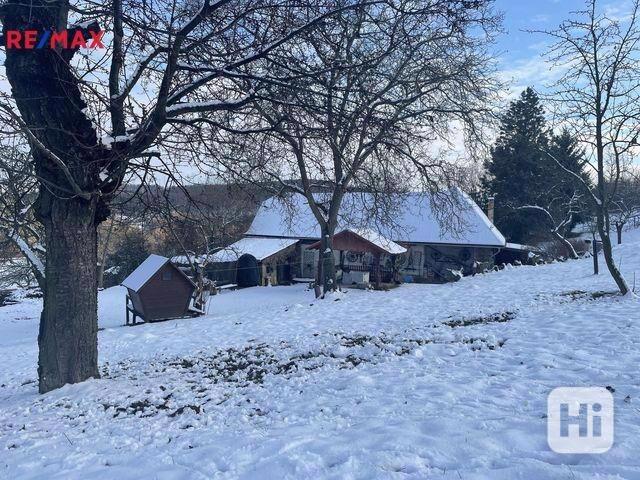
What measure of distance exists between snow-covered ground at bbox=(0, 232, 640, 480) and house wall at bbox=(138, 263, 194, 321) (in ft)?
25.6

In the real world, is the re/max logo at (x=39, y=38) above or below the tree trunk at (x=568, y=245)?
above

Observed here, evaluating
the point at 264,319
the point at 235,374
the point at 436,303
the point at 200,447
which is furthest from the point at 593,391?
the point at 264,319

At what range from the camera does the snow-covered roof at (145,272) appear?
17.8 metres

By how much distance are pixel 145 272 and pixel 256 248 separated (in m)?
14.2

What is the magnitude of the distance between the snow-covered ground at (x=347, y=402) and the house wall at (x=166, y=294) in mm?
7815

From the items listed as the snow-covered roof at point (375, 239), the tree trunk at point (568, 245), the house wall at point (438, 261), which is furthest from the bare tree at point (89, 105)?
the tree trunk at point (568, 245)

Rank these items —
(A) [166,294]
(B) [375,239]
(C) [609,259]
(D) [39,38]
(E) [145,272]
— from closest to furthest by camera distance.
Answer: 1. (D) [39,38]
2. (C) [609,259]
3. (A) [166,294]
4. (E) [145,272]
5. (B) [375,239]

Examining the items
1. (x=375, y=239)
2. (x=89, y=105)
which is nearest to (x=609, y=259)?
(x=89, y=105)

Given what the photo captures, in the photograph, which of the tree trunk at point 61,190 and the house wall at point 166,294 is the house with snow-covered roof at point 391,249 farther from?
the tree trunk at point 61,190

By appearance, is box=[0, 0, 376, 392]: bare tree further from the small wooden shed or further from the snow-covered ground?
the small wooden shed

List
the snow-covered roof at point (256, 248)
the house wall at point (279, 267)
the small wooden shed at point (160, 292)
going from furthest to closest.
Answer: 1. the house wall at point (279, 267)
2. the snow-covered roof at point (256, 248)
3. the small wooden shed at point (160, 292)

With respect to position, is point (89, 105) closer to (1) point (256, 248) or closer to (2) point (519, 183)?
(1) point (256, 248)

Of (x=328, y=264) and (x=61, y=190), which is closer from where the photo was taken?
(x=61, y=190)

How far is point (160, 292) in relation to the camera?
17922mm
